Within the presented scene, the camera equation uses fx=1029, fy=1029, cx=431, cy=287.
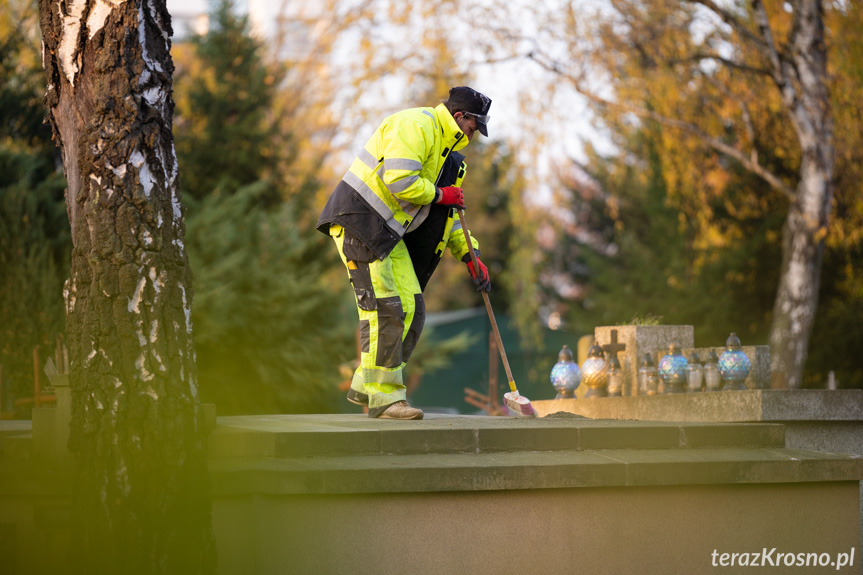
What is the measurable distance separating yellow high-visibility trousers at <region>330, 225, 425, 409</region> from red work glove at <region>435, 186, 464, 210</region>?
386 mm

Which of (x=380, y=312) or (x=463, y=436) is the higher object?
(x=380, y=312)

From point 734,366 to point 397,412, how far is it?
3.09 m

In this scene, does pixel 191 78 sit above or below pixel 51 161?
above

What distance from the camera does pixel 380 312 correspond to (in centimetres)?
586

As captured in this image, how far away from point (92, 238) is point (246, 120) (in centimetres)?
1410

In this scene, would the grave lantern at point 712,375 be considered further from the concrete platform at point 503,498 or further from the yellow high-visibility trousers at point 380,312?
the yellow high-visibility trousers at point 380,312

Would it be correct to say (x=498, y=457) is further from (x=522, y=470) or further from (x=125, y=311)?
(x=125, y=311)

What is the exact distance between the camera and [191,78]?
1862 cm

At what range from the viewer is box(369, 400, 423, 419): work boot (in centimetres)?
581

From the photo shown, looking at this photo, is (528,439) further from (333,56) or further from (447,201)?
(333,56)

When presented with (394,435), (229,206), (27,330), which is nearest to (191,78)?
(229,206)

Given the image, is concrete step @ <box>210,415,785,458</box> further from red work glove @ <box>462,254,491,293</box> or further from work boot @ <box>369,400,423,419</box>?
red work glove @ <box>462,254,491,293</box>

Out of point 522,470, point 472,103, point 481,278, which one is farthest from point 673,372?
point 522,470

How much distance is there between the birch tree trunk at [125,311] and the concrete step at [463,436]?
0.50 m
